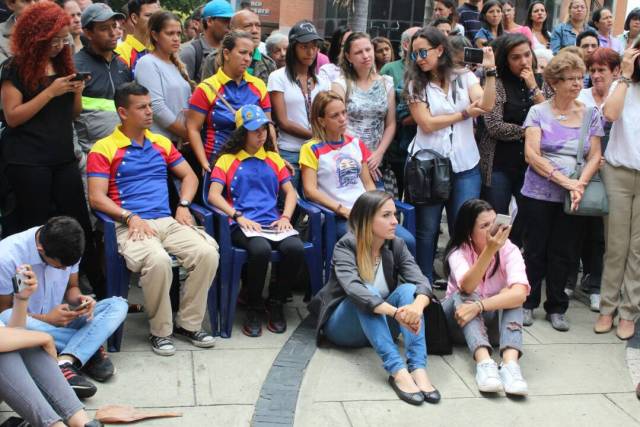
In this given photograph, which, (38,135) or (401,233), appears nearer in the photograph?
(38,135)

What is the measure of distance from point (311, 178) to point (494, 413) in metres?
2.07

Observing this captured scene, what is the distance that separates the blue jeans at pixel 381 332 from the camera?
4.23 meters

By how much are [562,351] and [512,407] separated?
38.5 inches

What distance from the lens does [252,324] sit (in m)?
4.89

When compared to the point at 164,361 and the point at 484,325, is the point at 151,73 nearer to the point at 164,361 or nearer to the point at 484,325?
the point at 164,361

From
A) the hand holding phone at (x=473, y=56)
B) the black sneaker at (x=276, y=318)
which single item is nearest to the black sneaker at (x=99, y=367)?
the black sneaker at (x=276, y=318)

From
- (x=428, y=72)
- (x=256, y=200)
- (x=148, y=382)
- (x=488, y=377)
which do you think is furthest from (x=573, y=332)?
(x=148, y=382)

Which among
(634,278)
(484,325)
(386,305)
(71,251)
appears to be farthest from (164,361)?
(634,278)

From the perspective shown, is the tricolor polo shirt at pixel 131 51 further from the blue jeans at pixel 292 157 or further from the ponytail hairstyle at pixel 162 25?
the blue jeans at pixel 292 157

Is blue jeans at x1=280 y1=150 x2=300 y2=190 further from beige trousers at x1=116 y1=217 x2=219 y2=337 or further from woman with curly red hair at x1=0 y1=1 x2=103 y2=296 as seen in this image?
woman with curly red hair at x1=0 y1=1 x2=103 y2=296

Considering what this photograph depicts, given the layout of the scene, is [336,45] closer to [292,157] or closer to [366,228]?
[292,157]

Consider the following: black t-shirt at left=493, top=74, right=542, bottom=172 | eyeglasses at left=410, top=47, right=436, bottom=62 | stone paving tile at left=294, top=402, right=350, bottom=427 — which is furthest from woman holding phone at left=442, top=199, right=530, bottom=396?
eyeglasses at left=410, top=47, right=436, bottom=62

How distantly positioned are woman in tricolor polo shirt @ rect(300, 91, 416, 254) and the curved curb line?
813 millimetres

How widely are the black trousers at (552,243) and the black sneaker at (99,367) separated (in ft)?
9.56
